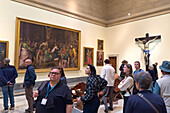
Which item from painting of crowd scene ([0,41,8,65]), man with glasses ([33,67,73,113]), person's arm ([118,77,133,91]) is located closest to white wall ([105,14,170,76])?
person's arm ([118,77,133,91])

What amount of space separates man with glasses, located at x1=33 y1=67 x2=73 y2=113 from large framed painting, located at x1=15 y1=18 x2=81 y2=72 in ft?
22.3

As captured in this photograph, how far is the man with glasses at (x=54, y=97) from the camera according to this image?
2.02 m

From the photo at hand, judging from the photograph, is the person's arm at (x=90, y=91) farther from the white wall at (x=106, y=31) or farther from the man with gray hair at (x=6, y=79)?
the white wall at (x=106, y=31)

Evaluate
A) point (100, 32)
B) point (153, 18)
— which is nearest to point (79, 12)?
point (100, 32)

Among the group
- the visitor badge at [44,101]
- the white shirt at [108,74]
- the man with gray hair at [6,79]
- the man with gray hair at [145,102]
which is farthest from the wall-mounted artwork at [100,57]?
the man with gray hair at [145,102]

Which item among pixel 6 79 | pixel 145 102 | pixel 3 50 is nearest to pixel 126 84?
pixel 145 102

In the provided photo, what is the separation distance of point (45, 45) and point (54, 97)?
26.2 ft

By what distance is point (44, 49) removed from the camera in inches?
372

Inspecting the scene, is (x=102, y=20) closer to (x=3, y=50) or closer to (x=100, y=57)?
(x=100, y=57)

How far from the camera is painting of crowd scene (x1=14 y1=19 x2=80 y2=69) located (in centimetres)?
846

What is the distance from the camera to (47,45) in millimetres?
9625

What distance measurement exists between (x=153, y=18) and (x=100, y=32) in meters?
→ 4.99

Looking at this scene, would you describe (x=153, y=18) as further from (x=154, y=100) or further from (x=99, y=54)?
(x=154, y=100)

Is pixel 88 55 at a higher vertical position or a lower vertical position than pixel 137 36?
lower
